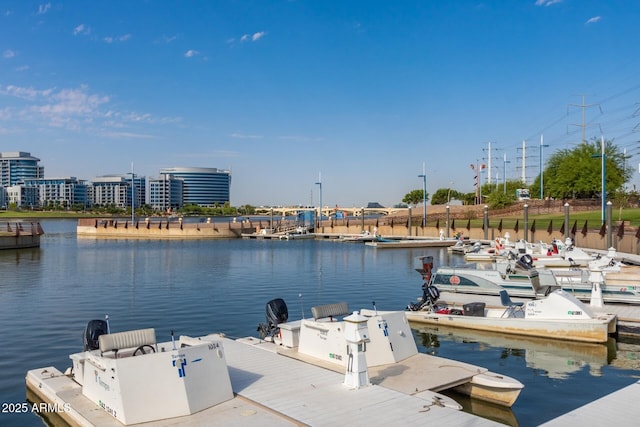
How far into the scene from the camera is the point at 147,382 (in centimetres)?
1102

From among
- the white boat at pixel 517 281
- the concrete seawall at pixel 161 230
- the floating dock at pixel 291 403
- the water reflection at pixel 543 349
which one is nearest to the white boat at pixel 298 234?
the concrete seawall at pixel 161 230

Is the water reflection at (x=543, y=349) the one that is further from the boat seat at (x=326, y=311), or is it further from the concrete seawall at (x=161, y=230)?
the concrete seawall at (x=161, y=230)

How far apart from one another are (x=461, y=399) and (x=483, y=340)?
7757 mm

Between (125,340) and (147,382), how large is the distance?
74.1 inches

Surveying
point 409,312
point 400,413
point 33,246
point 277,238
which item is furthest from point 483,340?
point 277,238

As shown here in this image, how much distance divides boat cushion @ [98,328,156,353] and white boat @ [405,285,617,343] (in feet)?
45.3

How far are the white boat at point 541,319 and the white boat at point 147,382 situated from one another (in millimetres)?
13294

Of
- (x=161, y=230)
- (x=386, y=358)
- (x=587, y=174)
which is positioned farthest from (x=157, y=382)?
(x=587, y=174)

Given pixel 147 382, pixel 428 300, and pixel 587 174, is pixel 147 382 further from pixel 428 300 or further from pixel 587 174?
pixel 587 174

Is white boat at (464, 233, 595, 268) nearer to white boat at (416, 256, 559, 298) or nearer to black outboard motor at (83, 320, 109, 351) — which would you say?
white boat at (416, 256, 559, 298)

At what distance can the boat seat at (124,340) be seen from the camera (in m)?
12.2

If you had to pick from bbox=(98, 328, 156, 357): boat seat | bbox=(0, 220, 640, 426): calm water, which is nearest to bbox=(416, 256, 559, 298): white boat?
bbox=(0, 220, 640, 426): calm water

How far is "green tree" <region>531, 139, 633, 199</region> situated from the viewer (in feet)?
360

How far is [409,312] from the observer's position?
24.4m
